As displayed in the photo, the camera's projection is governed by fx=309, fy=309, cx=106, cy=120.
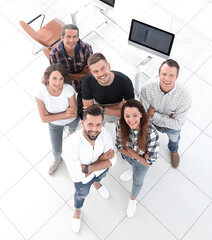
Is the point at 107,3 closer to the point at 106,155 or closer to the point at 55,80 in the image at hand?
the point at 55,80

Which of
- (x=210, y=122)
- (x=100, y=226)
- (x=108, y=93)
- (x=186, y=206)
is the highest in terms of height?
(x=108, y=93)

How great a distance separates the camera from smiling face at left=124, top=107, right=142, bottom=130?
239 cm

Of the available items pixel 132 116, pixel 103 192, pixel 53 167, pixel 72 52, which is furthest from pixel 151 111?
pixel 53 167

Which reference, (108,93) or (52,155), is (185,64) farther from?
(52,155)

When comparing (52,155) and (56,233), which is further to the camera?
(52,155)

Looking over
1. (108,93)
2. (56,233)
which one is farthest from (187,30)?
(56,233)

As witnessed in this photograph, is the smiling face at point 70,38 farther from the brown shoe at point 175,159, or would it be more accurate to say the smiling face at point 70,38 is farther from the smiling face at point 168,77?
the brown shoe at point 175,159

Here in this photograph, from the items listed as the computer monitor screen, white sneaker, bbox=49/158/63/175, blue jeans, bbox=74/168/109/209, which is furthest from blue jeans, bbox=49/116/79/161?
the computer monitor screen

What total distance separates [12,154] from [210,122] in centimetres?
238

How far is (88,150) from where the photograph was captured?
250 cm

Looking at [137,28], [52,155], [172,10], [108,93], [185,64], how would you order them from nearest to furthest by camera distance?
[108,93], [137,28], [52,155], [185,64], [172,10]

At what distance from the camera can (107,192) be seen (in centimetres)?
331

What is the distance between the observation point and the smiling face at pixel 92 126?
234 cm

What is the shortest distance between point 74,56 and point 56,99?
19.1 inches
